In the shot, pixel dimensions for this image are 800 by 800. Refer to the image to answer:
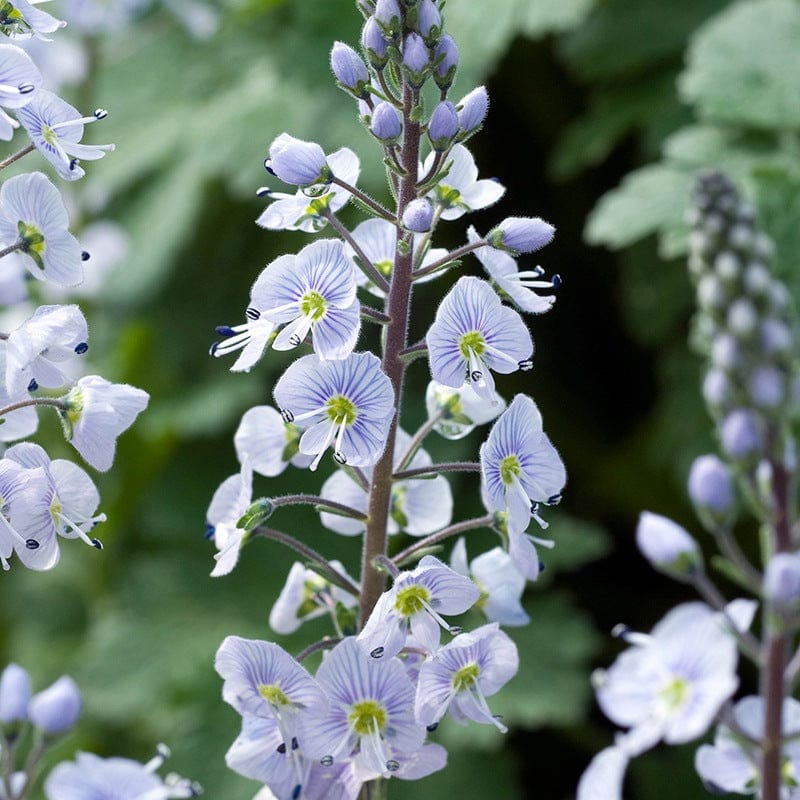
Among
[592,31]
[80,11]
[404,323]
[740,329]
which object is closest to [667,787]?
[592,31]

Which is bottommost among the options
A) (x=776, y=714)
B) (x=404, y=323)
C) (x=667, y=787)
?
(x=667, y=787)

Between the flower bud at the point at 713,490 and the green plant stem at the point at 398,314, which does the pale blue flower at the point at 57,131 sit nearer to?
the green plant stem at the point at 398,314

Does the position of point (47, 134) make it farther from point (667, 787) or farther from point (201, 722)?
point (667, 787)

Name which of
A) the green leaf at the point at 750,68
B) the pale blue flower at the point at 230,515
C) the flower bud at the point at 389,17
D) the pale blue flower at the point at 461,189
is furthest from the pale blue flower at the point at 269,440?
the green leaf at the point at 750,68

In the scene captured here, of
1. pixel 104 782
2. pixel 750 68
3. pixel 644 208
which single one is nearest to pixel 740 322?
pixel 104 782

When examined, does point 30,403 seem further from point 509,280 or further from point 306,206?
point 509,280
